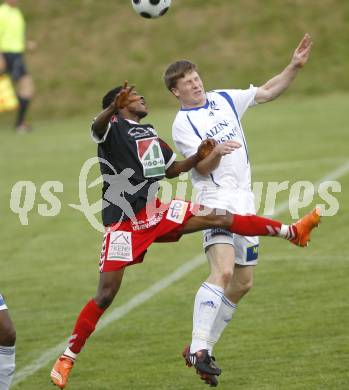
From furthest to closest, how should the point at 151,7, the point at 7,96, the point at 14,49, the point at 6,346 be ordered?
1. the point at 7,96
2. the point at 14,49
3. the point at 151,7
4. the point at 6,346

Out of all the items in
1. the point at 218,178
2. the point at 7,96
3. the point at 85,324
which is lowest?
the point at 7,96

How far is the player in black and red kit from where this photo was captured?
27.0 ft

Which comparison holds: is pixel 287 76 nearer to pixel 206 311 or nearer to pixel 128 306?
pixel 206 311

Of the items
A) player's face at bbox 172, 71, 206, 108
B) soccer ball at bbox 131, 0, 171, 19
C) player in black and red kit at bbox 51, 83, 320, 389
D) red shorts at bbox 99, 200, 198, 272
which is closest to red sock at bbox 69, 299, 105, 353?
→ player in black and red kit at bbox 51, 83, 320, 389

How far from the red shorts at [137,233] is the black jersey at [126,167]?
0.25 ft

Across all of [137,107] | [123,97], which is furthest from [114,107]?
[137,107]

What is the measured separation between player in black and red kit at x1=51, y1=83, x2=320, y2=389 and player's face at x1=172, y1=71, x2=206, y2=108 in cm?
35

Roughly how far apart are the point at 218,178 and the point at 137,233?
2.53ft

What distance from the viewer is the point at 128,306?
429 inches

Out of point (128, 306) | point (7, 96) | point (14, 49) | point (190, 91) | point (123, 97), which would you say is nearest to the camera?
point (123, 97)

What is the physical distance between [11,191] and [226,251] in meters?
9.61

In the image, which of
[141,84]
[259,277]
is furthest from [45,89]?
[259,277]

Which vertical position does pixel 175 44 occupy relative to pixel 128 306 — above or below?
below

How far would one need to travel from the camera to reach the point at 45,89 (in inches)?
1107
